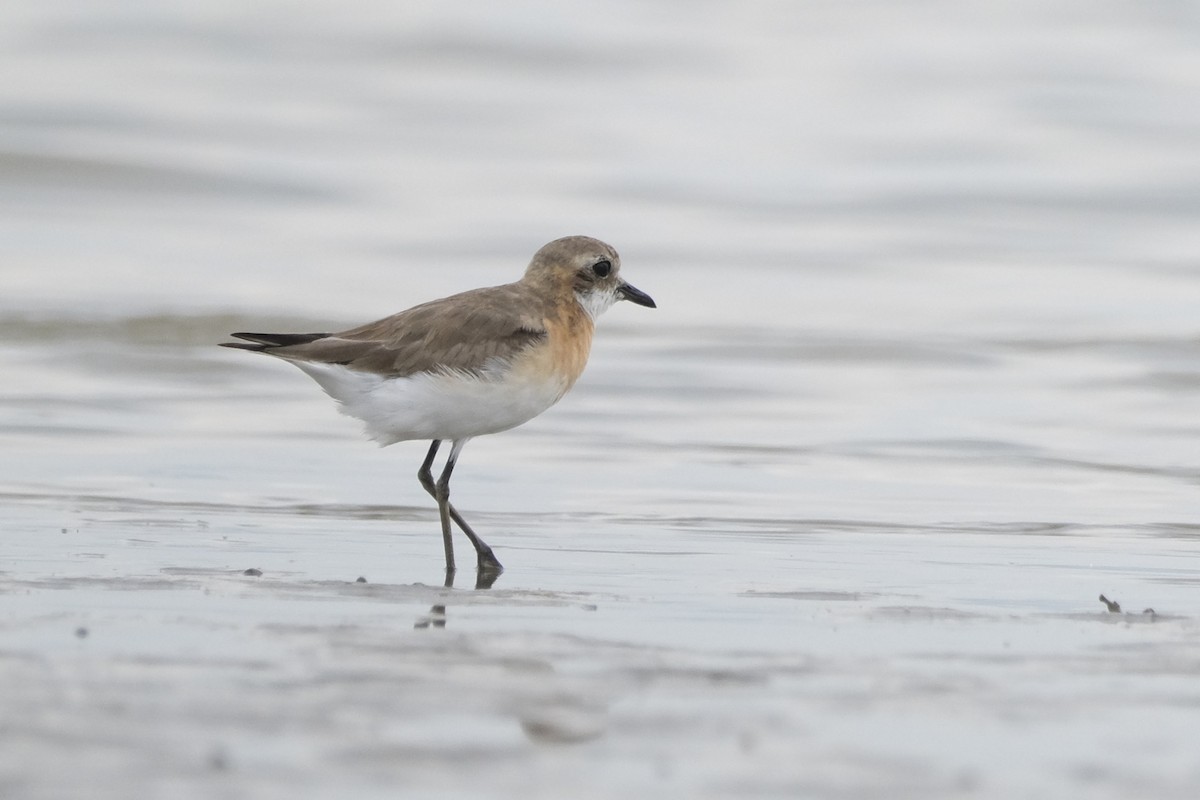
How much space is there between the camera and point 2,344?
44.8 feet

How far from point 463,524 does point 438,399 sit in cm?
55

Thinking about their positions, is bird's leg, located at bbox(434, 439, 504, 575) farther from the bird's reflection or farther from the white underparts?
the white underparts

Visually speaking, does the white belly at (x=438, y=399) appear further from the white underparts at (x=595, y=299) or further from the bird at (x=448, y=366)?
the white underparts at (x=595, y=299)

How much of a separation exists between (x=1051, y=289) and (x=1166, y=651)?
1145cm

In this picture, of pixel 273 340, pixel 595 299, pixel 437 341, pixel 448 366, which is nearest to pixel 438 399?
pixel 448 366

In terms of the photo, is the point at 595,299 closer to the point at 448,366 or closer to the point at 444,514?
the point at 448,366

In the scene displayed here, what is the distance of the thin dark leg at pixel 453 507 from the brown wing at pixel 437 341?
16.1 inches

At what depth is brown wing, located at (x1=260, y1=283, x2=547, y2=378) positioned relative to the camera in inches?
275

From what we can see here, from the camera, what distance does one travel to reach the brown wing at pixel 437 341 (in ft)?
22.9

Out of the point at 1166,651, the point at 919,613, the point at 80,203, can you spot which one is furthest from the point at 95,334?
the point at 1166,651

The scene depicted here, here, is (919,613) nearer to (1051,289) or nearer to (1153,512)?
(1153,512)

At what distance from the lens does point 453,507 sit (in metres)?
7.30

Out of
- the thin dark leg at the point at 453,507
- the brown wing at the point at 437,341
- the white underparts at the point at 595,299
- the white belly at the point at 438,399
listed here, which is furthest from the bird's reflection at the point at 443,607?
the white underparts at the point at 595,299

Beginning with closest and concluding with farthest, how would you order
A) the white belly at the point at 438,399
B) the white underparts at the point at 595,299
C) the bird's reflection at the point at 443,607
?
the bird's reflection at the point at 443,607 < the white belly at the point at 438,399 < the white underparts at the point at 595,299
